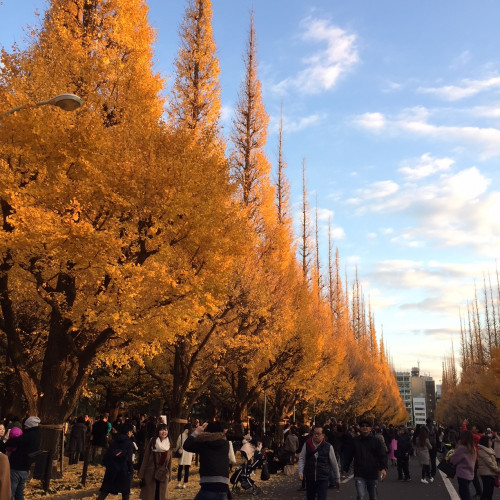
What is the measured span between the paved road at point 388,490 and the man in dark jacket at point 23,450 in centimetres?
600

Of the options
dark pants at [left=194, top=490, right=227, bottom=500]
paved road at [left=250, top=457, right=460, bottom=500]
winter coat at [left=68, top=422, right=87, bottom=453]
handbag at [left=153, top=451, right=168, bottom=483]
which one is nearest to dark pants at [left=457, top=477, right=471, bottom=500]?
paved road at [left=250, top=457, right=460, bottom=500]

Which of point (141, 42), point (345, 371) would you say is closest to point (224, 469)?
point (141, 42)

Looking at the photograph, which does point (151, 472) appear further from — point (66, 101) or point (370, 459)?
point (66, 101)

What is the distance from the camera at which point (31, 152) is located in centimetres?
1056

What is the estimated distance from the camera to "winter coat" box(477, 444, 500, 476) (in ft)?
30.7

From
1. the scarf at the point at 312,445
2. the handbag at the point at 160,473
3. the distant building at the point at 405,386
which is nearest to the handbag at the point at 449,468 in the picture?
the scarf at the point at 312,445

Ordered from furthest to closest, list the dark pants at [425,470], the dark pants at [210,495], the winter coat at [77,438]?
the winter coat at [77,438] → the dark pants at [425,470] → the dark pants at [210,495]

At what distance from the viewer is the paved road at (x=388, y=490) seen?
1204cm

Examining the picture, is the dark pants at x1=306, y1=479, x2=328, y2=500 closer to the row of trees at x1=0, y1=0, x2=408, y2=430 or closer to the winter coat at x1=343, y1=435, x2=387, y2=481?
the winter coat at x1=343, y1=435, x2=387, y2=481

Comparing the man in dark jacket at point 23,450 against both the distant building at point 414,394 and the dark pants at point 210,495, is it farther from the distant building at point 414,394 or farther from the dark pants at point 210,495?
the distant building at point 414,394

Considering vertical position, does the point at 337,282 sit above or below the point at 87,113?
above

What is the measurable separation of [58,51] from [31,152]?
3.26 meters

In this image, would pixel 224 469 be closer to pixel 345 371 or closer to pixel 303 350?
pixel 303 350

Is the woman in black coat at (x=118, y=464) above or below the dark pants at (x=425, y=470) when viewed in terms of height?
above
